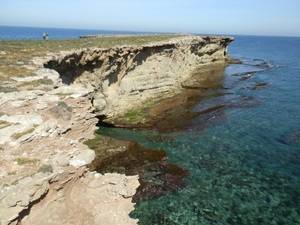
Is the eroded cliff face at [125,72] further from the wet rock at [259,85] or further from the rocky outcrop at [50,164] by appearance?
the wet rock at [259,85]

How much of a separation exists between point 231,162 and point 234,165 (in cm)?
48

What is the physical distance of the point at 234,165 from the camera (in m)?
22.0

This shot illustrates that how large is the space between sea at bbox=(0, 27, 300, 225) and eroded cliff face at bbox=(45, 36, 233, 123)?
448 cm

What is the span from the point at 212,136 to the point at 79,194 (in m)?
15.3

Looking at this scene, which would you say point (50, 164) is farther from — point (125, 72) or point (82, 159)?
point (125, 72)

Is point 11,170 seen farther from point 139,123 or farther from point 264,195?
point 139,123

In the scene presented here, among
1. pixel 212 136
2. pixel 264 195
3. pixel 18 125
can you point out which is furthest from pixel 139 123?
pixel 18 125

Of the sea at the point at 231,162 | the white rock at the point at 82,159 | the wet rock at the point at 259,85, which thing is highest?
the white rock at the point at 82,159

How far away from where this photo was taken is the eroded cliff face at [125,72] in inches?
1131

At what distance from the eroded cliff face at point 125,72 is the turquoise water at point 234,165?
4644mm

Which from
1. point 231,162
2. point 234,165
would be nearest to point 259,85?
point 231,162

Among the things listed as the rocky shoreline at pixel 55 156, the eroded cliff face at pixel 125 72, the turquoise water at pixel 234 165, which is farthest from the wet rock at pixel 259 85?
the rocky shoreline at pixel 55 156

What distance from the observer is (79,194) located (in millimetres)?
15016

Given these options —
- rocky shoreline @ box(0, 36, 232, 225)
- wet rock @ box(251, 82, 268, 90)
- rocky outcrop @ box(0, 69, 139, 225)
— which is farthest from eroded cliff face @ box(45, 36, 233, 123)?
wet rock @ box(251, 82, 268, 90)
